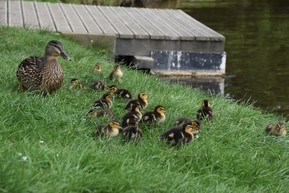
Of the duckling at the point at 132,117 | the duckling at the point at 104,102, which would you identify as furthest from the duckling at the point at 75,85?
the duckling at the point at 132,117

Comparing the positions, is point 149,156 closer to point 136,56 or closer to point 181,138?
point 181,138

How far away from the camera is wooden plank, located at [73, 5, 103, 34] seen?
37.9 feet

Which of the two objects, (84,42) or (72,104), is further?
(84,42)

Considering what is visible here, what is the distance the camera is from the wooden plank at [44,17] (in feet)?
37.9

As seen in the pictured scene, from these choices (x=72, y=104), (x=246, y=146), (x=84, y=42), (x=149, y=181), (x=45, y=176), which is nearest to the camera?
(x=45, y=176)

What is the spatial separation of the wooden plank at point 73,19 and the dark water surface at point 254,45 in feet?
8.69

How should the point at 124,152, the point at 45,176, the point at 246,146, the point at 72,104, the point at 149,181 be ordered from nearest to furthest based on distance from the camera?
the point at 45,176
the point at 149,181
the point at 124,152
the point at 246,146
the point at 72,104

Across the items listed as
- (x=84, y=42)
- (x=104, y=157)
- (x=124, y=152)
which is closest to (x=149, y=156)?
(x=124, y=152)

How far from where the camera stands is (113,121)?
17.7 ft

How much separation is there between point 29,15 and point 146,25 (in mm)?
2179

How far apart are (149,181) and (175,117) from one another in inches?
81.7

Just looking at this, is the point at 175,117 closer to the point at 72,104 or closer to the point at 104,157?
the point at 72,104

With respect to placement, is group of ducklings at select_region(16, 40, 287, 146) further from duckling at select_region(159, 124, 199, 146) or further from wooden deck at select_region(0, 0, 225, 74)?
wooden deck at select_region(0, 0, 225, 74)

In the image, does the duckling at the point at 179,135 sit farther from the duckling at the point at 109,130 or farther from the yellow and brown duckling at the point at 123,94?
the yellow and brown duckling at the point at 123,94
